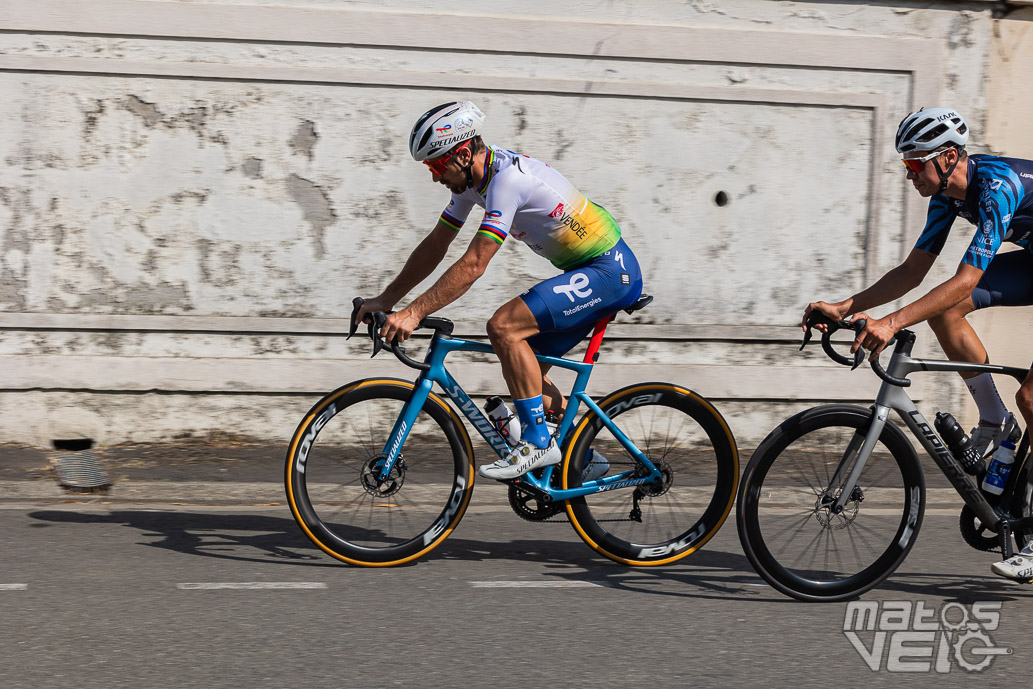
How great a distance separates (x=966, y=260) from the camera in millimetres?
4641

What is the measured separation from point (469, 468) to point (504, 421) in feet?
0.86

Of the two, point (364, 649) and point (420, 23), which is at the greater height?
point (420, 23)

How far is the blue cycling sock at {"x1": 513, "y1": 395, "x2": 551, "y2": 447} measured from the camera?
5.18m

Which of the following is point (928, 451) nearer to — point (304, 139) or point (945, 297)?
point (945, 297)

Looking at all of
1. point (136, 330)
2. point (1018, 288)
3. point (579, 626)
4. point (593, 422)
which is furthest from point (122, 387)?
point (1018, 288)

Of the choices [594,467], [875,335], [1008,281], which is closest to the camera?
[875,335]

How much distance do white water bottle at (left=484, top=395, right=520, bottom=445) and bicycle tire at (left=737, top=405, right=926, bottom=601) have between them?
1090mm

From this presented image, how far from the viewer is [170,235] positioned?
26.5 feet

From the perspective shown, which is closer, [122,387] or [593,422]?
[593,422]

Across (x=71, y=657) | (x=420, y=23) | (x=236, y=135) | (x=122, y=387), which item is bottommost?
(x=71, y=657)

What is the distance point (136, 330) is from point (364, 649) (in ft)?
14.8

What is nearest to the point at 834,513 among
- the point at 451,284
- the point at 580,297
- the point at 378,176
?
the point at 580,297

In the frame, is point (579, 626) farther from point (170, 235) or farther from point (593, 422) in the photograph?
point (170, 235)

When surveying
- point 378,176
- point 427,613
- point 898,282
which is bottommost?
point 427,613
